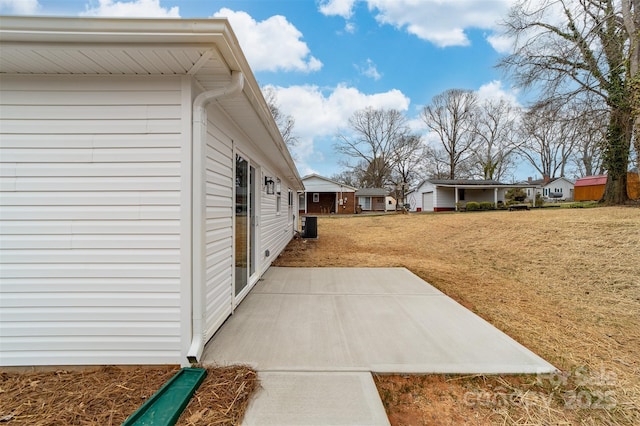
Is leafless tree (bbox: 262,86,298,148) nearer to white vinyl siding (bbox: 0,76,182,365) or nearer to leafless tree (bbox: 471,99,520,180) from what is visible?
leafless tree (bbox: 471,99,520,180)

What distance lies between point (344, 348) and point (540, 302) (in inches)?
143

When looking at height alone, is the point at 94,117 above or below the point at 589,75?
below

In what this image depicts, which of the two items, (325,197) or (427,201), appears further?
(325,197)

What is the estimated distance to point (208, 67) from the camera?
2203 mm

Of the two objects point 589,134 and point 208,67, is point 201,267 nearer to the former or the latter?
point 208,67

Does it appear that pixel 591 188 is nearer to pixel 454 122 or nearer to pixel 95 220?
pixel 454 122

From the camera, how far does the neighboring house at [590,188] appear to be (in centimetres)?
2568

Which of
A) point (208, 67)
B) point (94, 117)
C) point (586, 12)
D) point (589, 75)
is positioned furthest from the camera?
point (589, 75)

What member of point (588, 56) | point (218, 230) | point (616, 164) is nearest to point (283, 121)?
point (588, 56)

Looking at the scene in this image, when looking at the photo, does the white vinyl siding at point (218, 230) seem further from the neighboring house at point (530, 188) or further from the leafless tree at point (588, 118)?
the neighboring house at point (530, 188)

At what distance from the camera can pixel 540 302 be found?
13.8 ft

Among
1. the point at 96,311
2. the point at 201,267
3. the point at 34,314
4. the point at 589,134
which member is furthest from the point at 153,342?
the point at 589,134

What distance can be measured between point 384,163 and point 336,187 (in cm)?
1205

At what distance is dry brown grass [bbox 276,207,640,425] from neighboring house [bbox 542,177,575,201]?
35.3 m
